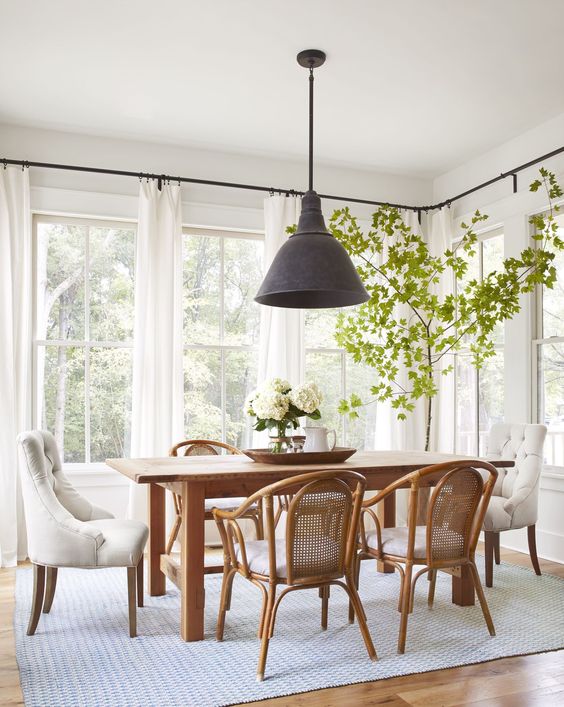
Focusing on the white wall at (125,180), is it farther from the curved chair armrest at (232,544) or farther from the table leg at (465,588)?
the curved chair armrest at (232,544)

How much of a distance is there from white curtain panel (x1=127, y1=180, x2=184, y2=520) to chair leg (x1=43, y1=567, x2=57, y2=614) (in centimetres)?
145

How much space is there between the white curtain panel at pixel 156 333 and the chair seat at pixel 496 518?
2241 millimetres

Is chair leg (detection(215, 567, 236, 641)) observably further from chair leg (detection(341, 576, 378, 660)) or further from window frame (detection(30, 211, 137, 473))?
window frame (detection(30, 211, 137, 473))

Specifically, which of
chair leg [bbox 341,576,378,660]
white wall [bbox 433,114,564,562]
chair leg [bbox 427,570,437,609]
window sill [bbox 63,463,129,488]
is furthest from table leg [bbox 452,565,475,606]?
window sill [bbox 63,463,129,488]

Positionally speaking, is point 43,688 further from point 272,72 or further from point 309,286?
point 272,72

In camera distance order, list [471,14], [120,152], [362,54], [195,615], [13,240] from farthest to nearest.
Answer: [120,152], [13,240], [362,54], [471,14], [195,615]

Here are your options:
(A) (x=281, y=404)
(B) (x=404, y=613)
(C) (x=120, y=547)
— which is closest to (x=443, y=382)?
(A) (x=281, y=404)

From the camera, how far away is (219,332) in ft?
18.5

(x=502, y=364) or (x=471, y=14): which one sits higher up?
(x=471, y=14)

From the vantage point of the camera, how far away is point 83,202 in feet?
17.0

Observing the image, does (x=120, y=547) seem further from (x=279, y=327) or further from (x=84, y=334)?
(x=279, y=327)

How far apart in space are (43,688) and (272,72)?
345 centimetres

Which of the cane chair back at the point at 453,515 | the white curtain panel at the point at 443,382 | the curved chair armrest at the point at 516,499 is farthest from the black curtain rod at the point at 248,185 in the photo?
the cane chair back at the point at 453,515

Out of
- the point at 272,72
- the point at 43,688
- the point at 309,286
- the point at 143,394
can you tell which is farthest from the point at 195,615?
the point at 272,72
